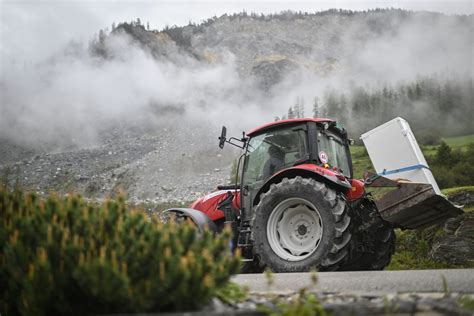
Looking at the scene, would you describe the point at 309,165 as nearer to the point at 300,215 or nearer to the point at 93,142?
the point at 300,215

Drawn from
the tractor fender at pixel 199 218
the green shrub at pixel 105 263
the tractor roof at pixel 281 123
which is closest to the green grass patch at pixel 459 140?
the tractor roof at pixel 281 123

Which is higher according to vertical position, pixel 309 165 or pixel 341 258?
pixel 309 165

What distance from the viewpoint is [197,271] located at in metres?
2.56

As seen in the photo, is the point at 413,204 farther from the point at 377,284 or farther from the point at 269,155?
the point at 269,155

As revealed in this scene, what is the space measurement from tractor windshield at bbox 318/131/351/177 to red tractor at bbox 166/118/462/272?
14 mm

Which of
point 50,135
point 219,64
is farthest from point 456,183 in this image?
point 219,64

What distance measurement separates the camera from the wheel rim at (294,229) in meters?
5.79

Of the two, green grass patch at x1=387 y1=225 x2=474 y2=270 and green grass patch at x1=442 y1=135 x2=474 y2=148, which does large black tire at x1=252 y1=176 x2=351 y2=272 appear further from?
green grass patch at x1=442 y1=135 x2=474 y2=148

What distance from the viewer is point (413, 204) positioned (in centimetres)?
529

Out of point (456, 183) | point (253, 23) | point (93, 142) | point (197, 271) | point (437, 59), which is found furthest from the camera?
point (253, 23)

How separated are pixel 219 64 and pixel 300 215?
120m

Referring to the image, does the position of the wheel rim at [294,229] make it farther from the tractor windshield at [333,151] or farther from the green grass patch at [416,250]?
the green grass patch at [416,250]

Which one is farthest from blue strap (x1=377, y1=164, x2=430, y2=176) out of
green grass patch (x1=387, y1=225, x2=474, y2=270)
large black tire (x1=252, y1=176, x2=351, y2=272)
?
green grass patch (x1=387, y1=225, x2=474, y2=270)

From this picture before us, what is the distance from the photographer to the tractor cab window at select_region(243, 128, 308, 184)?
6.51 meters
